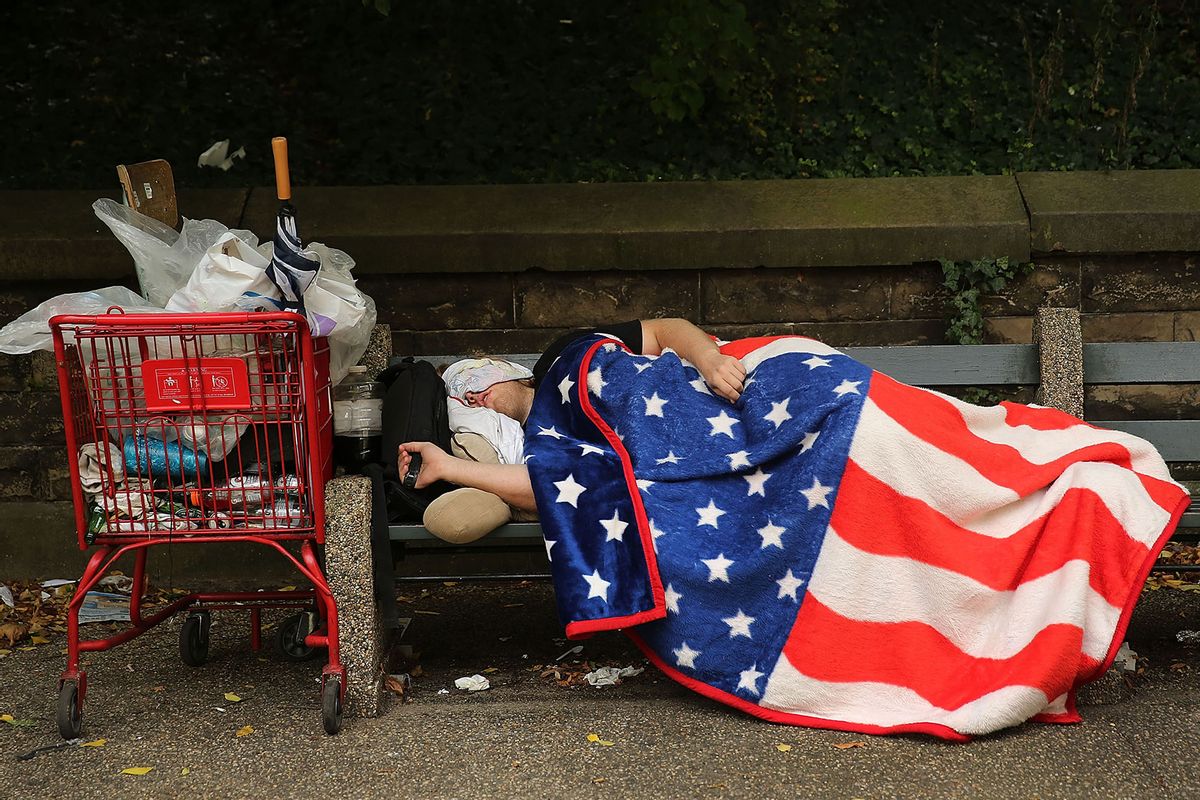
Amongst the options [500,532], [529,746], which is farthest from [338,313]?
[529,746]

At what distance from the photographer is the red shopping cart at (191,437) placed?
10.2ft

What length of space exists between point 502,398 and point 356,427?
1.82ft

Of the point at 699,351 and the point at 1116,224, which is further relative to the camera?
the point at 1116,224

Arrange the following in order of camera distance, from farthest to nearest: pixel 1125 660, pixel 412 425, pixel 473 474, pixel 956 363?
pixel 956 363
pixel 412 425
pixel 473 474
pixel 1125 660

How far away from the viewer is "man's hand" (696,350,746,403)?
3.66m

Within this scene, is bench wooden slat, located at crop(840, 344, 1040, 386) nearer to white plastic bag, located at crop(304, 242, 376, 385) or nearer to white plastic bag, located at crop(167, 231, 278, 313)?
white plastic bag, located at crop(304, 242, 376, 385)

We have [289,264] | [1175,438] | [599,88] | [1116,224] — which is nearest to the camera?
[289,264]

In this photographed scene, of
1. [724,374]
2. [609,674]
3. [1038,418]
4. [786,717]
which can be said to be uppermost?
[724,374]

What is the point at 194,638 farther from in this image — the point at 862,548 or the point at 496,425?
the point at 862,548

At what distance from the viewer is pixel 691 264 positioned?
14.8 feet

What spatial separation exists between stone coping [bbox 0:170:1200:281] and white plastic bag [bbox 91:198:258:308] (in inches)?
44.6

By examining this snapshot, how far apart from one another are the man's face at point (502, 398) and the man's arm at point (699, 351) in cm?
47

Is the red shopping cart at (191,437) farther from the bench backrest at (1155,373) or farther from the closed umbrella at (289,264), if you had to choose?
the bench backrest at (1155,373)

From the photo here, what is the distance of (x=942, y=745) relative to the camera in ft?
9.94
